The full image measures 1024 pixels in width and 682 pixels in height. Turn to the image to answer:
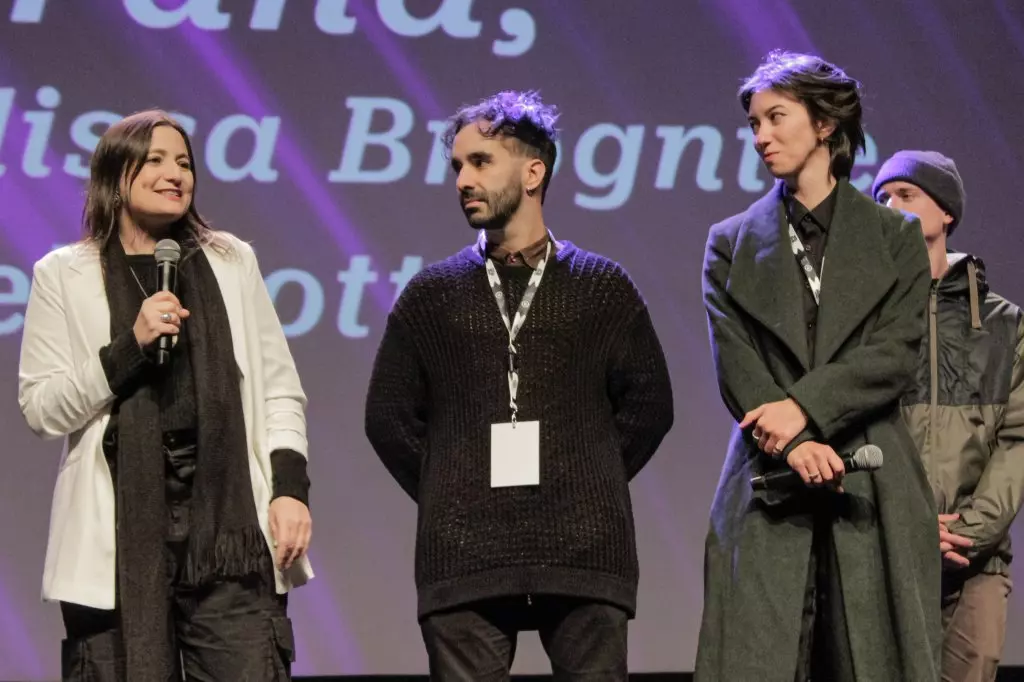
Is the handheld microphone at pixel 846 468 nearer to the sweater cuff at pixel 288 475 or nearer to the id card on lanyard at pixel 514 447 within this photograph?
the id card on lanyard at pixel 514 447

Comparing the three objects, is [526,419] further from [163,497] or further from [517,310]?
[163,497]

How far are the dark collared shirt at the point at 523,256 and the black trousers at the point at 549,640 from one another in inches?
28.2

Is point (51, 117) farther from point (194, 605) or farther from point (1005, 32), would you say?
point (1005, 32)

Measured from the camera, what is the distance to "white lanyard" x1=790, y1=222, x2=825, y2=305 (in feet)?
9.73

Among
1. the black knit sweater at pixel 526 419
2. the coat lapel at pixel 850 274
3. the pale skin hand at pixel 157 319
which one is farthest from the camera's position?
the coat lapel at pixel 850 274

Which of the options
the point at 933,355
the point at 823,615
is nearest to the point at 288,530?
the point at 823,615

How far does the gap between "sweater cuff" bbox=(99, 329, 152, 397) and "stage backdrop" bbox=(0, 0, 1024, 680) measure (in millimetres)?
2028

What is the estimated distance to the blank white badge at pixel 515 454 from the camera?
282cm

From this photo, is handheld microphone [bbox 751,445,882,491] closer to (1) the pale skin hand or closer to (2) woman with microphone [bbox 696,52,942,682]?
(2) woman with microphone [bbox 696,52,942,682]

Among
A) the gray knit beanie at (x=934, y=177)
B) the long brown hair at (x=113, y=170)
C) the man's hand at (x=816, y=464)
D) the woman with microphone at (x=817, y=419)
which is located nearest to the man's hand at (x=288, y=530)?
the long brown hair at (x=113, y=170)

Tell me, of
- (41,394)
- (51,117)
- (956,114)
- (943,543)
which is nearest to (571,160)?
(956,114)

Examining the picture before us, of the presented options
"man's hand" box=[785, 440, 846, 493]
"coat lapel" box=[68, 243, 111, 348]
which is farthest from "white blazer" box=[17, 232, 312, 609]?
"man's hand" box=[785, 440, 846, 493]

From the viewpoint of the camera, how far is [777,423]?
2.80 metres

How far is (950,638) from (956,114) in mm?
2232
